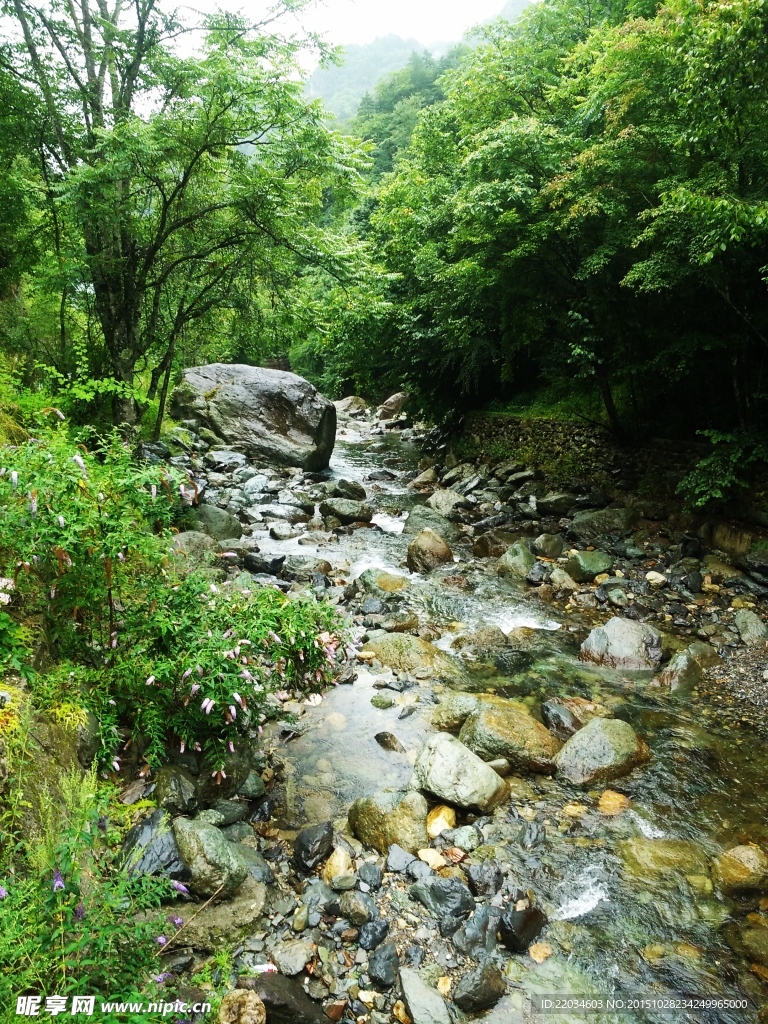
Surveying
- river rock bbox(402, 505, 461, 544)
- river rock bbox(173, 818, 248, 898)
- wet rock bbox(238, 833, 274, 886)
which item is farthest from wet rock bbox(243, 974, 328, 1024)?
river rock bbox(402, 505, 461, 544)

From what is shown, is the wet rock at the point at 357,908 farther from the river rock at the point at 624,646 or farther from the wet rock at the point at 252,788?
the river rock at the point at 624,646

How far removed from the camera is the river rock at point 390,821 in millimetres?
4188

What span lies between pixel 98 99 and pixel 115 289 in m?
2.97

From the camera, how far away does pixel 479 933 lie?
3492 millimetres

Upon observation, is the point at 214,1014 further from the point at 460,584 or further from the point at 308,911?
the point at 460,584

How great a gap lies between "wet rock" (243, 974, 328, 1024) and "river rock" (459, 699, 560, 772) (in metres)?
2.56

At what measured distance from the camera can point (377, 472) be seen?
1811 cm

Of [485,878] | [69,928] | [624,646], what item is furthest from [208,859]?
[624,646]

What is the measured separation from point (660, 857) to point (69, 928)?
4.02 meters

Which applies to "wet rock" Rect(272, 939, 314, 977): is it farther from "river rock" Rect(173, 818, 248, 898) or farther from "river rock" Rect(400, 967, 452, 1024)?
"river rock" Rect(400, 967, 452, 1024)

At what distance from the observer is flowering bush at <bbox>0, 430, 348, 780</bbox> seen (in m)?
3.19

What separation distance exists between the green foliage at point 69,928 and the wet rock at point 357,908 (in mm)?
1434

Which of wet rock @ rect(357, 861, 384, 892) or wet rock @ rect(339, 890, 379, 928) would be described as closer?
wet rock @ rect(339, 890, 379, 928)

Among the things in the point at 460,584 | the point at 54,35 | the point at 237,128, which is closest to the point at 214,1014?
the point at 460,584
